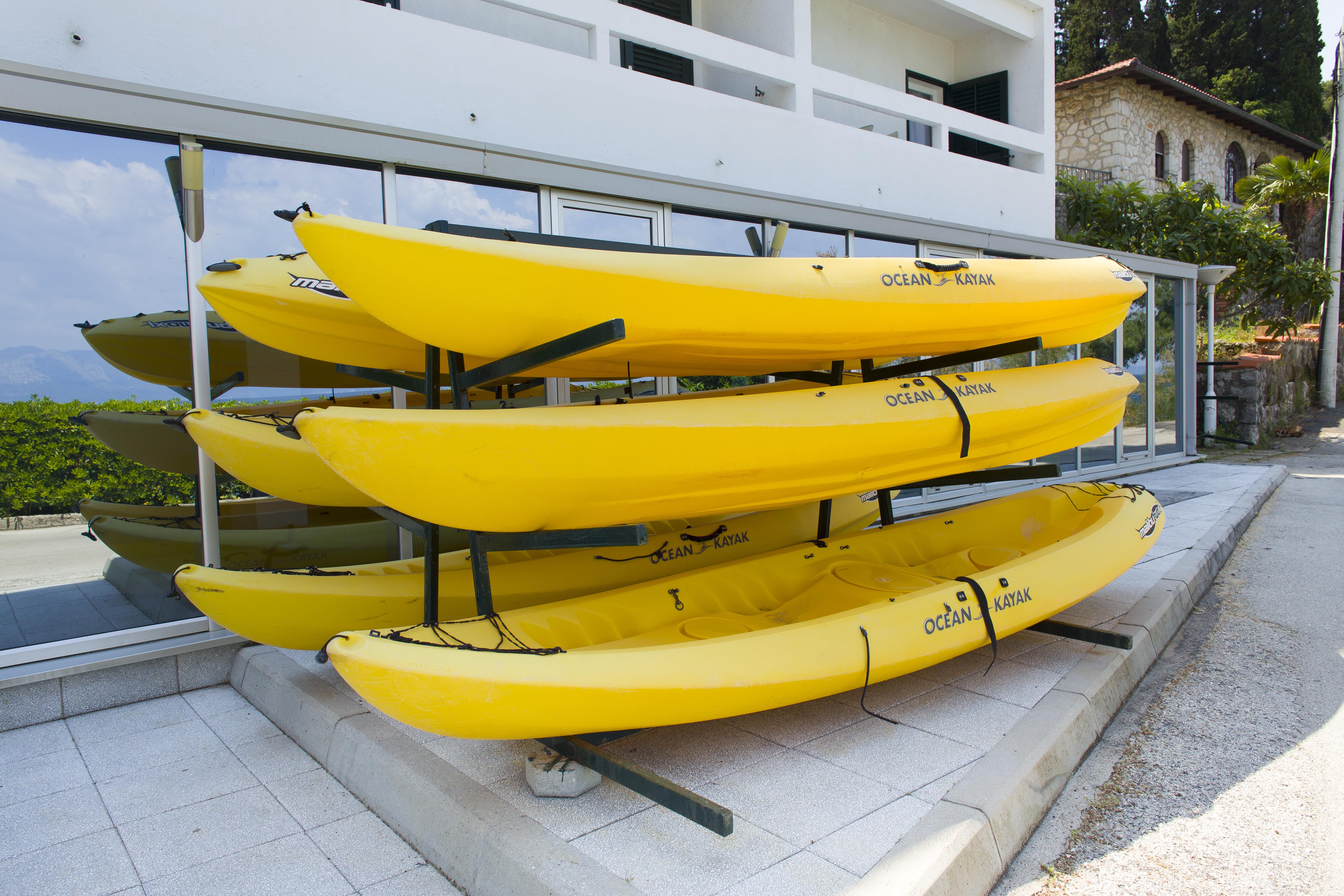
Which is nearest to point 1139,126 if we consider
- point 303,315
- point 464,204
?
point 464,204

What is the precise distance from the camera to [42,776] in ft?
8.25

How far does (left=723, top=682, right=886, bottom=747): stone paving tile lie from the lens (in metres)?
2.54

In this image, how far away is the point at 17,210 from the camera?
2.91 m

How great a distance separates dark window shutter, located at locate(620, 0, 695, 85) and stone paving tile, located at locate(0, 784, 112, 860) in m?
6.09

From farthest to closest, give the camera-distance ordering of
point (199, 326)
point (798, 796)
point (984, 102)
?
1. point (984, 102)
2. point (199, 326)
3. point (798, 796)

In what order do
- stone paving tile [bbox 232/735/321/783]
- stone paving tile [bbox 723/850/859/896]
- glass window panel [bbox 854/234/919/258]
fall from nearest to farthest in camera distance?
stone paving tile [bbox 723/850/859/896] → stone paving tile [bbox 232/735/321/783] → glass window panel [bbox 854/234/919/258]

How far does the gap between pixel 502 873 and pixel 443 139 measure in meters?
3.26

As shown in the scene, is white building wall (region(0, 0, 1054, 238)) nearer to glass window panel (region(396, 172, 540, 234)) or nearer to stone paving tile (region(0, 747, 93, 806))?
glass window panel (region(396, 172, 540, 234))

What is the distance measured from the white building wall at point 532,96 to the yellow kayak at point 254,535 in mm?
1698

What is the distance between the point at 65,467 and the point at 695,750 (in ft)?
9.74

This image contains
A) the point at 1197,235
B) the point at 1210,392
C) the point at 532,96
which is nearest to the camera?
the point at 532,96

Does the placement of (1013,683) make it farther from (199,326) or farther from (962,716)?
(199,326)

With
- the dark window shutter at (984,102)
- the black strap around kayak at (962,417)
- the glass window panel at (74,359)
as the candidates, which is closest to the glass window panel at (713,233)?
the black strap around kayak at (962,417)

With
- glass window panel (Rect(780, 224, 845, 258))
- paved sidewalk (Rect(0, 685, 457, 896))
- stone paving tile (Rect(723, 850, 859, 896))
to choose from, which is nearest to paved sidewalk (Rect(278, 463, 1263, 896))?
stone paving tile (Rect(723, 850, 859, 896))
